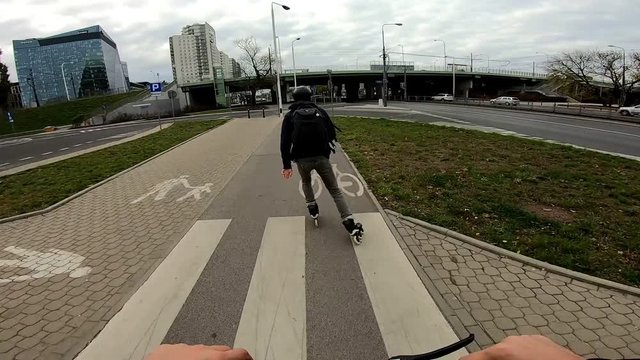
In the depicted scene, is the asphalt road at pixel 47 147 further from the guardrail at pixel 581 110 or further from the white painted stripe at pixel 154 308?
the guardrail at pixel 581 110

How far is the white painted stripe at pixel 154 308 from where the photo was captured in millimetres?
3275

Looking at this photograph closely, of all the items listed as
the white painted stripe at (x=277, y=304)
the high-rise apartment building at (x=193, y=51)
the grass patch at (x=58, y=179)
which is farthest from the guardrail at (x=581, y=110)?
the high-rise apartment building at (x=193, y=51)

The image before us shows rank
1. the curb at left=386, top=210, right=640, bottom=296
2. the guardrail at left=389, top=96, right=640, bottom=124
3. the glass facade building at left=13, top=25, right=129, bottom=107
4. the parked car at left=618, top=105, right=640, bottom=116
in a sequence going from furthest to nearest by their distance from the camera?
the glass facade building at left=13, top=25, right=129, bottom=107 < the parked car at left=618, top=105, right=640, bottom=116 < the guardrail at left=389, top=96, right=640, bottom=124 < the curb at left=386, top=210, right=640, bottom=296

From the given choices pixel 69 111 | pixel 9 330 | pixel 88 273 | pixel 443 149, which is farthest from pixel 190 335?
pixel 69 111

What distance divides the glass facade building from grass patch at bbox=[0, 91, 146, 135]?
1062 inches

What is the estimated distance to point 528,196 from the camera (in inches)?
282

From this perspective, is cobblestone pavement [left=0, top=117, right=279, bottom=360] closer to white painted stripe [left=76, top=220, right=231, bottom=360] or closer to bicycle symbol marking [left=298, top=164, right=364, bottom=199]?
white painted stripe [left=76, top=220, right=231, bottom=360]

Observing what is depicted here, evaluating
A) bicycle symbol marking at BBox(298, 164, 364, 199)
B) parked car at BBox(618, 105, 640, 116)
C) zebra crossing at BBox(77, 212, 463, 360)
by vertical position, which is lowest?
parked car at BBox(618, 105, 640, 116)

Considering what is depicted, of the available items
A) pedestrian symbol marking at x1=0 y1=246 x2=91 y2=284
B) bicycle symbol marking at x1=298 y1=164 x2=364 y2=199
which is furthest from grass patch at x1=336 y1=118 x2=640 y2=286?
pedestrian symbol marking at x1=0 y1=246 x2=91 y2=284

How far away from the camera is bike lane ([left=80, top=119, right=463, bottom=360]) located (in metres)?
3.25

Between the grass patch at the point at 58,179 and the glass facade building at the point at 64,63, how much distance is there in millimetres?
89891

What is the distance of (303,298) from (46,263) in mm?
3515

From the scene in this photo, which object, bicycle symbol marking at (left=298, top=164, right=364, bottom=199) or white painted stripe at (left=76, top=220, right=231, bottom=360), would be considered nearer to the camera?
white painted stripe at (left=76, top=220, right=231, bottom=360)

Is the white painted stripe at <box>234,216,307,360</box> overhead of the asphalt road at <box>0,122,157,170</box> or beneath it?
beneath
